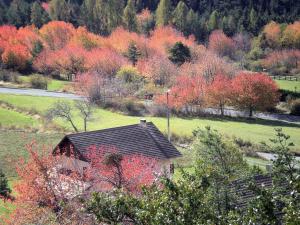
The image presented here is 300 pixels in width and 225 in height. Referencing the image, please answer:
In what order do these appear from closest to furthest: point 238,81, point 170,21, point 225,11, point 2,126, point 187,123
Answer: point 2,126 < point 187,123 < point 238,81 < point 170,21 < point 225,11

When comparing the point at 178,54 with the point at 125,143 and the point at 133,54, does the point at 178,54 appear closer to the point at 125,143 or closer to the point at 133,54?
the point at 133,54

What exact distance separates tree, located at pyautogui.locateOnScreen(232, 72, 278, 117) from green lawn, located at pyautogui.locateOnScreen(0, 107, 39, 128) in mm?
27069

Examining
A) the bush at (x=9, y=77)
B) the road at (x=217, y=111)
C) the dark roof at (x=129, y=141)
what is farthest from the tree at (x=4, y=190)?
the bush at (x=9, y=77)

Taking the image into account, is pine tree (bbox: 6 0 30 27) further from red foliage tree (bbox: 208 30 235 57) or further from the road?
red foliage tree (bbox: 208 30 235 57)

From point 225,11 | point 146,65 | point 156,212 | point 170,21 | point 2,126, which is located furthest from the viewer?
point 225,11

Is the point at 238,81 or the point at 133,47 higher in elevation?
the point at 133,47

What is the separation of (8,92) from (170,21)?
185 feet

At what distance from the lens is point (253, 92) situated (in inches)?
2452

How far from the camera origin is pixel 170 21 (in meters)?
112

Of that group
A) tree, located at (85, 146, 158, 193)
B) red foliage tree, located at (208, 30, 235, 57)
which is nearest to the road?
tree, located at (85, 146, 158, 193)

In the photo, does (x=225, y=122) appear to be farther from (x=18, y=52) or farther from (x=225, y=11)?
(x=225, y=11)

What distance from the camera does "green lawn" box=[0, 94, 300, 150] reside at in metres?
51.2

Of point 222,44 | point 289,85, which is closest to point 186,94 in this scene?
point 289,85

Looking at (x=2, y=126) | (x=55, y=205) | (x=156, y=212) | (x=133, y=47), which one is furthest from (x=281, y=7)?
(x=156, y=212)
